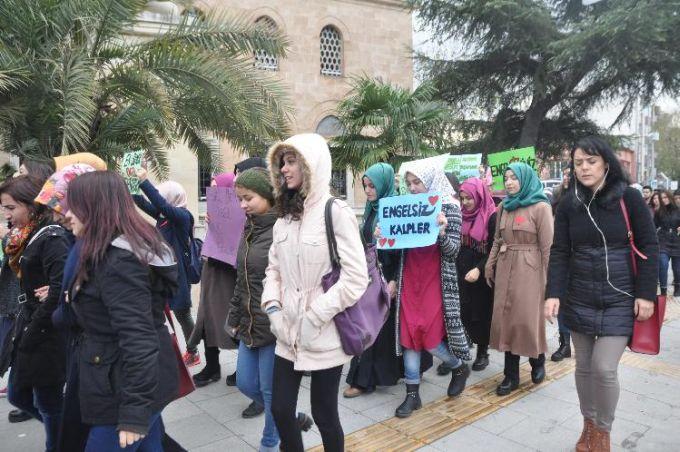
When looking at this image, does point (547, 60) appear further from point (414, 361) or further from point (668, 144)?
point (668, 144)

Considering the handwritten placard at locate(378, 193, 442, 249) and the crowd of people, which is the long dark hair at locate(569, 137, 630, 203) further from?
the handwritten placard at locate(378, 193, 442, 249)

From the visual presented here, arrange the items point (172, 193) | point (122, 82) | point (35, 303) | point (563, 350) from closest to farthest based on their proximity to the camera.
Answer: point (35, 303) → point (172, 193) → point (563, 350) → point (122, 82)

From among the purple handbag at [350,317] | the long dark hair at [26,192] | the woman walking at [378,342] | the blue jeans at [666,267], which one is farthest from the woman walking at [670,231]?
the long dark hair at [26,192]

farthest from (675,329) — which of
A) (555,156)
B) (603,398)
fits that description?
(555,156)

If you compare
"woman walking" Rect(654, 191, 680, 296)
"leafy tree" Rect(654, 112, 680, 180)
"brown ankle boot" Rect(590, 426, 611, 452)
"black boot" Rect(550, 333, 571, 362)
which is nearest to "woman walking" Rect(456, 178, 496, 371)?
"black boot" Rect(550, 333, 571, 362)

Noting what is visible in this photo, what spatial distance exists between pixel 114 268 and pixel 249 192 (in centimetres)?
132

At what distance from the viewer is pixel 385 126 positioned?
8430 mm

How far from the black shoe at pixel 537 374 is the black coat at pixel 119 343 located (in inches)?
137

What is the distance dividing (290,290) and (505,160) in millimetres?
5323

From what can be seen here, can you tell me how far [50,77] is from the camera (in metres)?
5.91

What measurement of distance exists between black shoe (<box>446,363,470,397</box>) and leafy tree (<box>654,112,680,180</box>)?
5453 cm

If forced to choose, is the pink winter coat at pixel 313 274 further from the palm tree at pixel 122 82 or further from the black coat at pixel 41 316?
the palm tree at pixel 122 82

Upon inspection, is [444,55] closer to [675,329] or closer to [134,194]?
[675,329]

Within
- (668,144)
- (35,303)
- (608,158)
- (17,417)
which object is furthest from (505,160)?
(668,144)
